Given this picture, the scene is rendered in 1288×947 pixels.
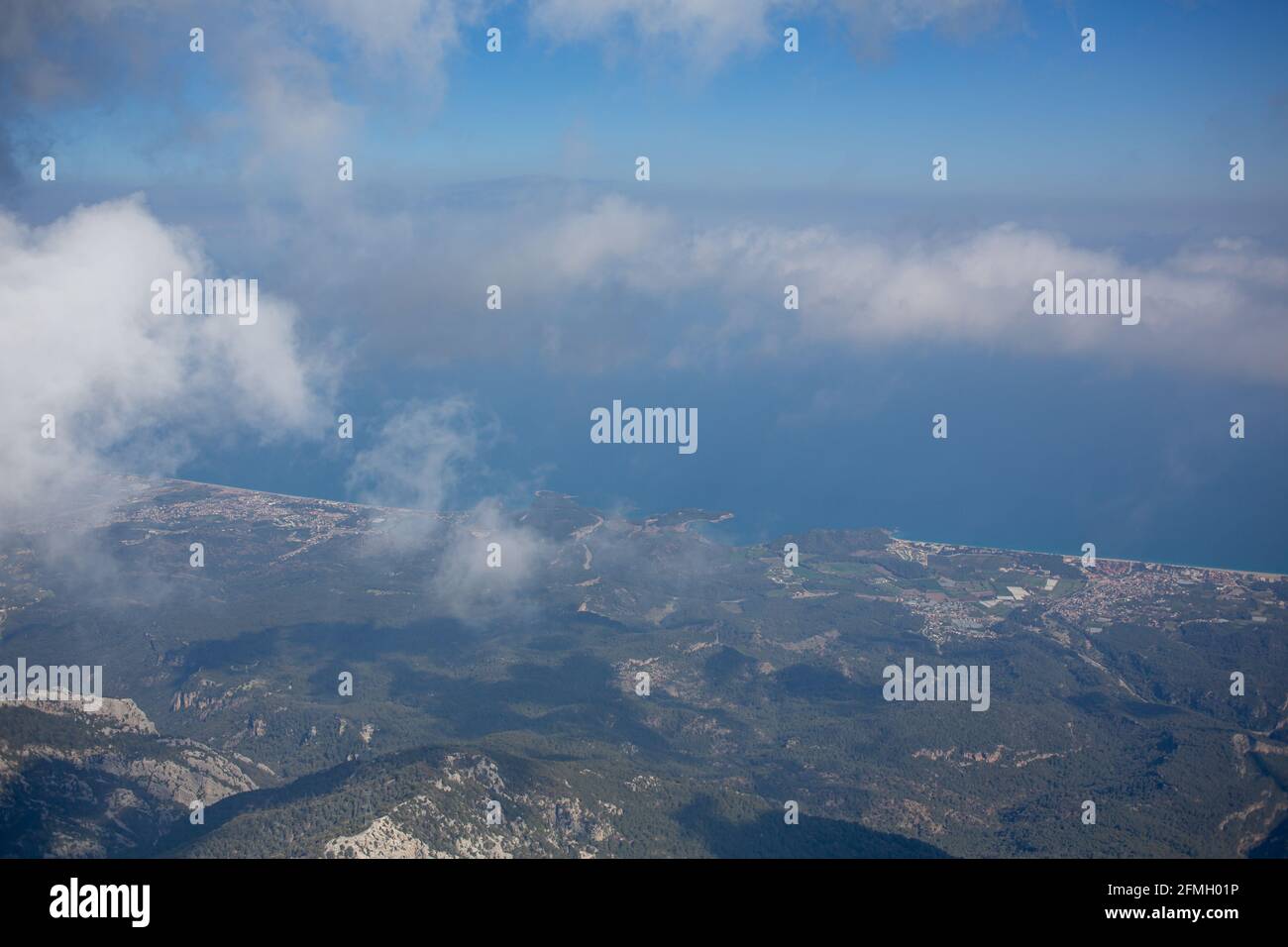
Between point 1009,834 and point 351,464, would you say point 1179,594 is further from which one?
point 351,464

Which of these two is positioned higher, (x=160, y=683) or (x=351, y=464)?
(x=351, y=464)

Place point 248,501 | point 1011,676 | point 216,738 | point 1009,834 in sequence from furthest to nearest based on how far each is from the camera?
1. point 248,501
2. point 1011,676
3. point 216,738
4. point 1009,834

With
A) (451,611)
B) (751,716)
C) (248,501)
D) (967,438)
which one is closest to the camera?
(751,716)

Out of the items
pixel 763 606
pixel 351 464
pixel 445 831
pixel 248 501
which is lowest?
pixel 445 831

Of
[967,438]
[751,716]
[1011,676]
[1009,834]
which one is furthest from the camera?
[967,438]

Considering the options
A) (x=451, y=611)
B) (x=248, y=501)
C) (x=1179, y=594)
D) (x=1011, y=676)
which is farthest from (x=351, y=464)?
(x=1179, y=594)

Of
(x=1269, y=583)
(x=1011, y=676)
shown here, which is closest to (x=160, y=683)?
(x=1011, y=676)

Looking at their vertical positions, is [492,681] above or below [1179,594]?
below

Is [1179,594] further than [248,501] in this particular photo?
No

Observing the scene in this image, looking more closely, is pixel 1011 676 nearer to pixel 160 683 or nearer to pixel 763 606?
pixel 763 606
